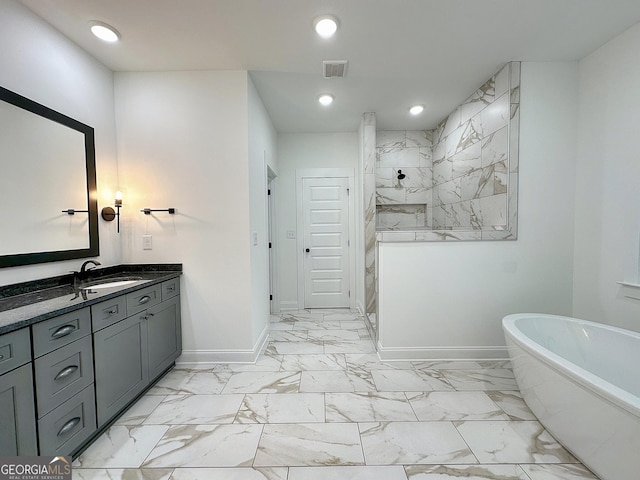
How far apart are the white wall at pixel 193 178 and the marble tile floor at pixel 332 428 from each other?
0.73 metres

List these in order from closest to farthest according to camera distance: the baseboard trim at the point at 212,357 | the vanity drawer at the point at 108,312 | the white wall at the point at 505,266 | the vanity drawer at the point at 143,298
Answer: the vanity drawer at the point at 108,312 < the vanity drawer at the point at 143,298 < the white wall at the point at 505,266 < the baseboard trim at the point at 212,357

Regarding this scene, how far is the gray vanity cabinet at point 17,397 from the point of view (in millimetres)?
1135

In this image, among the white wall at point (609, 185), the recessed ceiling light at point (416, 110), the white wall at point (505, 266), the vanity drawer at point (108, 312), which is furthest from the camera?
the recessed ceiling light at point (416, 110)

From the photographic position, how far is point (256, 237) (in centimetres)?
282

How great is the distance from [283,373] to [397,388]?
3.14ft

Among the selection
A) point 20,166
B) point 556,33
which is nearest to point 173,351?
point 20,166

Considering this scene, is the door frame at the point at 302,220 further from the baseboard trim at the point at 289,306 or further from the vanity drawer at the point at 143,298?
the vanity drawer at the point at 143,298

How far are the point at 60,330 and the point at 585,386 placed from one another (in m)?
2.58

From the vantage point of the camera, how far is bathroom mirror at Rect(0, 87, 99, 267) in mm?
1665

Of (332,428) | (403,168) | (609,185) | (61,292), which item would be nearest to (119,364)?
(61,292)

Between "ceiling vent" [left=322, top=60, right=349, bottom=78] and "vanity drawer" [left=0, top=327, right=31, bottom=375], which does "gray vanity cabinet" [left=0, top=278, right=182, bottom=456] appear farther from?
"ceiling vent" [left=322, top=60, right=349, bottom=78]

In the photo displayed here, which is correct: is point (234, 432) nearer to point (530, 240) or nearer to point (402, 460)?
point (402, 460)

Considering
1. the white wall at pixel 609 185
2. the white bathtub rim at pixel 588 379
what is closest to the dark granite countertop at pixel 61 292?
the white bathtub rim at pixel 588 379

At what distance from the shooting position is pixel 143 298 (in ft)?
6.74
